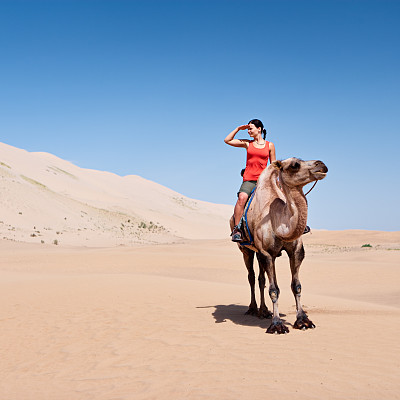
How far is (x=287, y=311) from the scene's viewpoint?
9352 millimetres

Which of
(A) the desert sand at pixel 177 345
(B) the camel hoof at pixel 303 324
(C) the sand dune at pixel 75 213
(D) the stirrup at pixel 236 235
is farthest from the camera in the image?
(C) the sand dune at pixel 75 213

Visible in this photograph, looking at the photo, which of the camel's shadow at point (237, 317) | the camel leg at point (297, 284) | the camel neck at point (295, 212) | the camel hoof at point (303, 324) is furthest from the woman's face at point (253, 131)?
the camel's shadow at point (237, 317)

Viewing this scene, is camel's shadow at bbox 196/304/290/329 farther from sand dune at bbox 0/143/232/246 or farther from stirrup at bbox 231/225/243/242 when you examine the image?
sand dune at bbox 0/143/232/246

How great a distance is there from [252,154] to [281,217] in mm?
1597

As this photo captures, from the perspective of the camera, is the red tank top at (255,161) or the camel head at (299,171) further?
the red tank top at (255,161)

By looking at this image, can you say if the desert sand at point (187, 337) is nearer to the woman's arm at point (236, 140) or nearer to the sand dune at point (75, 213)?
the woman's arm at point (236, 140)

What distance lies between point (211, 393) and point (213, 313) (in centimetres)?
438

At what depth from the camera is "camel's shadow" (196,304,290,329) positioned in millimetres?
7732

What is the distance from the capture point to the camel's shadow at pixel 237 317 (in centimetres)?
773

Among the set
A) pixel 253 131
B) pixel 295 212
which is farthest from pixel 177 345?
pixel 253 131

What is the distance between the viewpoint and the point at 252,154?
25.9ft

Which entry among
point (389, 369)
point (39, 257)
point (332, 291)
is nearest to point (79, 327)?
point (389, 369)

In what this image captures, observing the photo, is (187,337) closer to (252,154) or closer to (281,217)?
(281,217)

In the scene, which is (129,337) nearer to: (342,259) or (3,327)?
(3,327)
